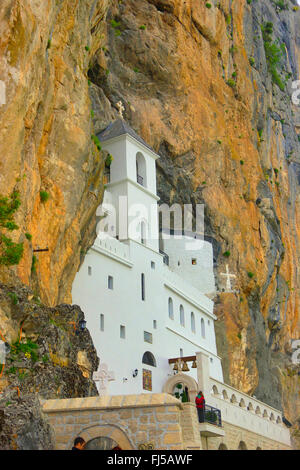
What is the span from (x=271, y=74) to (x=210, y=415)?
46.2 metres

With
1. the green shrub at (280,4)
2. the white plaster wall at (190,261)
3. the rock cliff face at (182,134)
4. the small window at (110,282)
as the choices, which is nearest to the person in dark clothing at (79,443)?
the rock cliff face at (182,134)

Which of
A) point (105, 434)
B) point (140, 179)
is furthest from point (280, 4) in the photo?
point (105, 434)

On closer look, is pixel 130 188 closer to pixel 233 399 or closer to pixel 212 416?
pixel 233 399

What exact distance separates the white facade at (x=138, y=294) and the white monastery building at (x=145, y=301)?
0.17 ft

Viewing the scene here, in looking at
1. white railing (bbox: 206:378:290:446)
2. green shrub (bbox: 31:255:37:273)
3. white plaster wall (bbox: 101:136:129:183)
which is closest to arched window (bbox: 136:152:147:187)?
white plaster wall (bbox: 101:136:129:183)

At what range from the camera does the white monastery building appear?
95.7 ft

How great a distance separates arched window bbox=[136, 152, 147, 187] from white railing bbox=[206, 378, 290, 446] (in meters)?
13.0

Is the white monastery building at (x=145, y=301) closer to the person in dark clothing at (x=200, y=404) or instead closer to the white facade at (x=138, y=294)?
the white facade at (x=138, y=294)

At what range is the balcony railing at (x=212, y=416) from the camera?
25756mm

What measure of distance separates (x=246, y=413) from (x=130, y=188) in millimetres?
13917

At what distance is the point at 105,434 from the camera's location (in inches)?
502

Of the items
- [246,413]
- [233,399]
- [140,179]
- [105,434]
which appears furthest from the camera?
[140,179]
